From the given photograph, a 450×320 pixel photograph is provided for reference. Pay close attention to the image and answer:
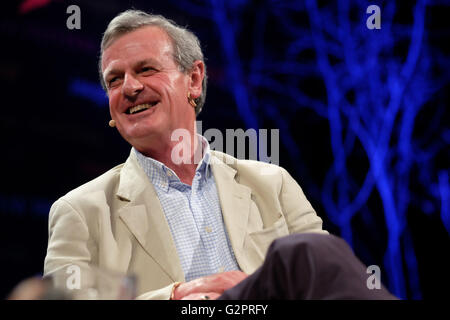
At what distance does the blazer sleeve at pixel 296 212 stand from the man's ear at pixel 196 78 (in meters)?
0.47

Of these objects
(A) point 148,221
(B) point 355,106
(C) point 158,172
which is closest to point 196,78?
(C) point 158,172

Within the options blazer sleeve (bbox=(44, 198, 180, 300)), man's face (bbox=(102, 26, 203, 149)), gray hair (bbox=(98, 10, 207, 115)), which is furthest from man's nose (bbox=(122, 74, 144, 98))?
blazer sleeve (bbox=(44, 198, 180, 300))

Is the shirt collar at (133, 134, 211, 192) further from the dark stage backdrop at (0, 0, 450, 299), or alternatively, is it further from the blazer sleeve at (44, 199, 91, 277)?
the dark stage backdrop at (0, 0, 450, 299)

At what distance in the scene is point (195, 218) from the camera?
1.93m

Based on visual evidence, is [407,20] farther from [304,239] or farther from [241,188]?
[304,239]

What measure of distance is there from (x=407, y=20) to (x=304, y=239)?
313 centimetres

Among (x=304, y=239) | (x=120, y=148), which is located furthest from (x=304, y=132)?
(x=304, y=239)

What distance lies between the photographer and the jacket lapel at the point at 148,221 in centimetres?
177

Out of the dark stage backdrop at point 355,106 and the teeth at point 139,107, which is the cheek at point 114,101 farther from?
the dark stage backdrop at point 355,106

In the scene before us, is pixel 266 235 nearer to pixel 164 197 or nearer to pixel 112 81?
pixel 164 197

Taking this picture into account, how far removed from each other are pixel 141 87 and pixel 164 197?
0.38m

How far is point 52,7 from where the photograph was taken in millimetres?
3045

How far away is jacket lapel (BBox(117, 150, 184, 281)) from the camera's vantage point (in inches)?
69.7

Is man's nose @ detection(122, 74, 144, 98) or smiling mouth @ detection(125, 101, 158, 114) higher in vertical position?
man's nose @ detection(122, 74, 144, 98)
